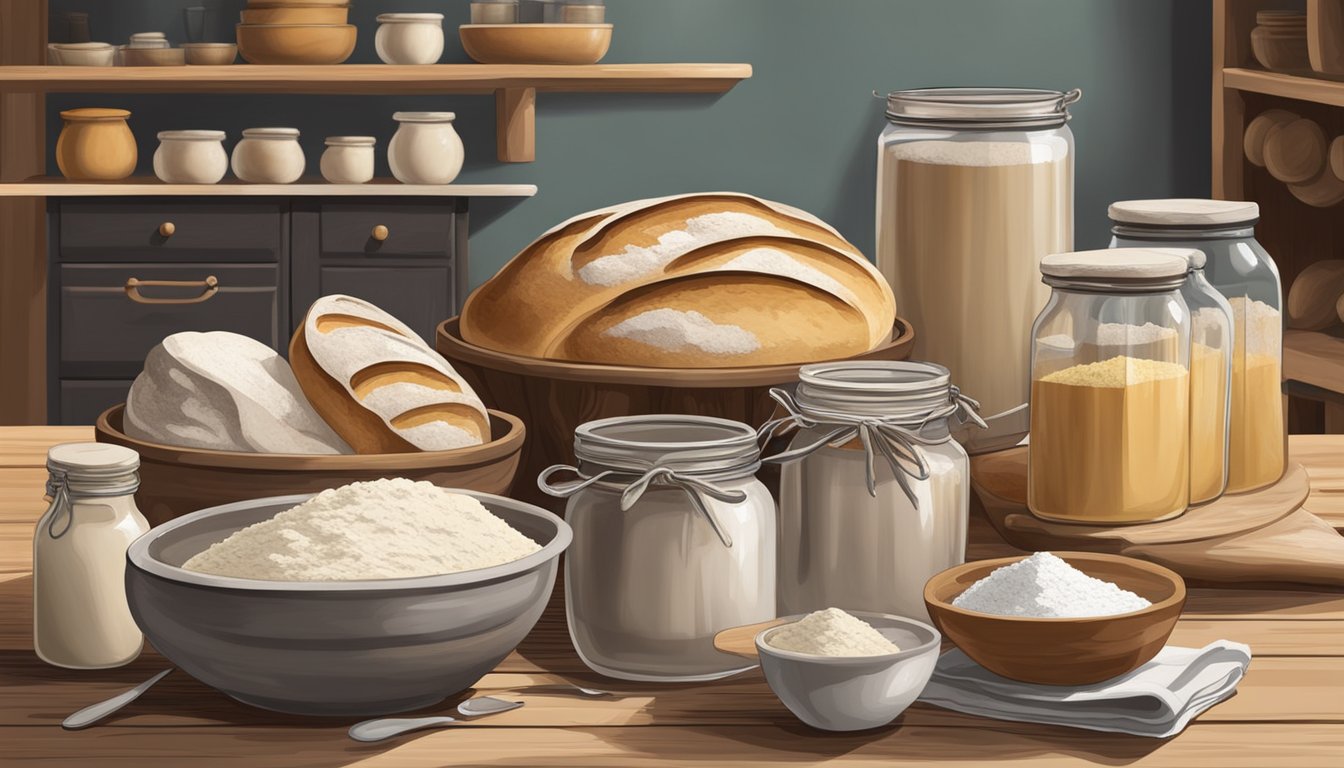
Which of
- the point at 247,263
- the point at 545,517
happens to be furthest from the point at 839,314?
the point at 247,263

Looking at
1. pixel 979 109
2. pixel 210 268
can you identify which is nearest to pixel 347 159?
pixel 210 268

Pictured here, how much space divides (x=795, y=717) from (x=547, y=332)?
346 millimetres

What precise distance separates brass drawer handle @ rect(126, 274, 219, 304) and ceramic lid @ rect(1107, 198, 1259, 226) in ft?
8.48

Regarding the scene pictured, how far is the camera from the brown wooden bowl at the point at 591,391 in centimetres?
95

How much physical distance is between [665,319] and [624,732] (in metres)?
0.31

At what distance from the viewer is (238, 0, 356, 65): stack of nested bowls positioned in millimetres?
3373

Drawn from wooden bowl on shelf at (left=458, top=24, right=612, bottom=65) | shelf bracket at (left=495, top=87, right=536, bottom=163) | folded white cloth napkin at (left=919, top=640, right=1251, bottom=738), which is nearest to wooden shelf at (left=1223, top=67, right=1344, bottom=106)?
wooden bowl on shelf at (left=458, top=24, right=612, bottom=65)

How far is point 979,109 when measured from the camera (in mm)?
1115

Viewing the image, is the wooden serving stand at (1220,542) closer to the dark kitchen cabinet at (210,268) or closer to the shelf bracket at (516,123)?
the dark kitchen cabinet at (210,268)

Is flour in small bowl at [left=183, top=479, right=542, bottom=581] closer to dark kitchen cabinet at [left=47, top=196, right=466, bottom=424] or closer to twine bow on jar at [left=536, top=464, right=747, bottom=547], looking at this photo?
twine bow on jar at [left=536, top=464, right=747, bottom=547]

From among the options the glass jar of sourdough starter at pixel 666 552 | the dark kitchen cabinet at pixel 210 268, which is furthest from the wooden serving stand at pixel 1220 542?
the dark kitchen cabinet at pixel 210 268

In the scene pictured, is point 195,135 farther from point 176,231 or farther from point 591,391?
point 591,391

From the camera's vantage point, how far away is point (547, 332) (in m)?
1.01

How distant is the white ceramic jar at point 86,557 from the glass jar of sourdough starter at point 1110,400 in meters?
0.55
